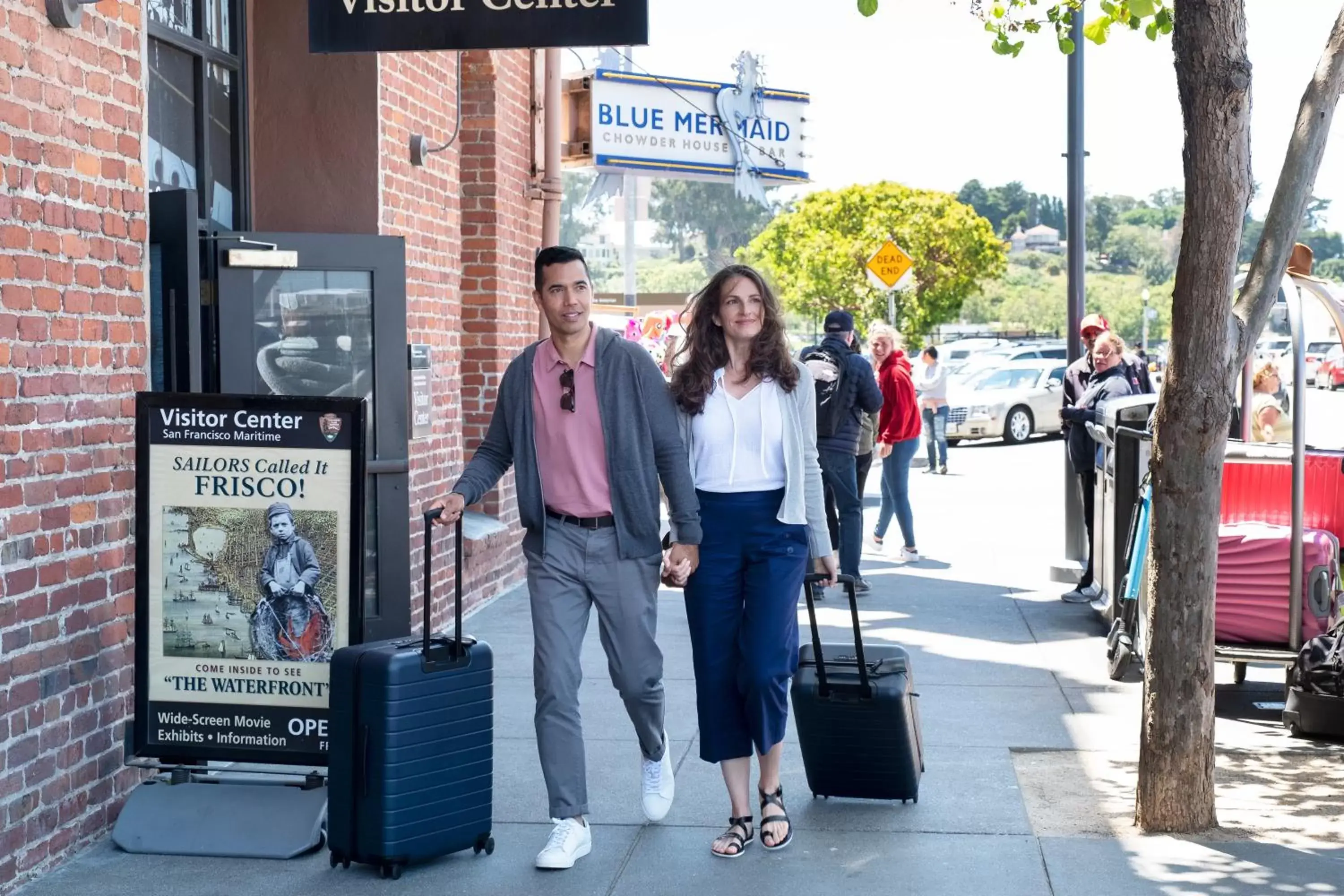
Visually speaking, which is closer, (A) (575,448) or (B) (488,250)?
(A) (575,448)

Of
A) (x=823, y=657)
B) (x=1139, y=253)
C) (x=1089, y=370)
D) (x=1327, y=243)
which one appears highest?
(x=1139, y=253)

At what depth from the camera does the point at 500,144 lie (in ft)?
37.1

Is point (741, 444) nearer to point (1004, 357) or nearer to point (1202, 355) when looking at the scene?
point (1202, 355)

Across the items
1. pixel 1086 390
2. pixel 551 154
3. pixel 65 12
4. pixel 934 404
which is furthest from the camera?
pixel 934 404

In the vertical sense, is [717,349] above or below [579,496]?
above

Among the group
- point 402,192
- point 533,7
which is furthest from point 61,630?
point 402,192

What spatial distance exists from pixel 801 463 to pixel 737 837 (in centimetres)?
124

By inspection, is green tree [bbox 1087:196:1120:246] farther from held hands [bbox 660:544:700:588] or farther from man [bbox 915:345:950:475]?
held hands [bbox 660:544:700:588]

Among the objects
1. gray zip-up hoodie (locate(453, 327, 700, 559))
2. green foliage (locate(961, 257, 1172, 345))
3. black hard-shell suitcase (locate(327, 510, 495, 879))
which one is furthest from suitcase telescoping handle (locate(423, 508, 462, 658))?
green foliage (locate(961, 257, 1172, 345))

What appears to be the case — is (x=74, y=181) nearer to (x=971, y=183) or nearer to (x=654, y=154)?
(x=654, y=154)

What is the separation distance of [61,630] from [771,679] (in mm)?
2276

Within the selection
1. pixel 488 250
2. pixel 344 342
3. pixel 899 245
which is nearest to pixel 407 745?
Result: pixel 344 342

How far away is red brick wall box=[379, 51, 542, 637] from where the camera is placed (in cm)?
927

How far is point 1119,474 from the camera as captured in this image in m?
8.86
